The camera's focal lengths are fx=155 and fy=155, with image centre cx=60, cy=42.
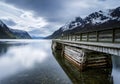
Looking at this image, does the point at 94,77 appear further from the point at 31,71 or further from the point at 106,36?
the point at 31,71

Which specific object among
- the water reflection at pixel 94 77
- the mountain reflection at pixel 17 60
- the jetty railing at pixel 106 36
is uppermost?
the jetty railing at pixel 106 36

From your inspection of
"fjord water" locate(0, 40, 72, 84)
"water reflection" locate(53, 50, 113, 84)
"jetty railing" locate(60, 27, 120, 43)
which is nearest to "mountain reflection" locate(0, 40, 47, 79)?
"fjord water" locate(0, 40, 72, 84)

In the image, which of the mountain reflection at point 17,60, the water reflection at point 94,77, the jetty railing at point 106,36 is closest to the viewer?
the jetty railing at point 106,36

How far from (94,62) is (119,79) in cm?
320

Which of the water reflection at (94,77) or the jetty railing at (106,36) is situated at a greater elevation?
the jetty railing at (106,36)

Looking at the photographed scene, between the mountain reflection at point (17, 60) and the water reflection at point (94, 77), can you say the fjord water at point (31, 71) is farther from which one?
the water reflection at point (94, 77)

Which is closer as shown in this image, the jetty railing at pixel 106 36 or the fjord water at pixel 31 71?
the jetty railing at pixel 106 36

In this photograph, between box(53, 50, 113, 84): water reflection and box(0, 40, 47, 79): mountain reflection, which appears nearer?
box(53, 50, 113, 84): water reflection

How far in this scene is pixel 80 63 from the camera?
54.7 feet

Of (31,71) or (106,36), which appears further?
(31,71)

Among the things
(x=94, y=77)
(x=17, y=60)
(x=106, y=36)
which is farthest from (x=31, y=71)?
(x=17, y=60)

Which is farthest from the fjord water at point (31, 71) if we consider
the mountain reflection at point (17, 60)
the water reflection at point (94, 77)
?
the water reflection at point (94, 77)

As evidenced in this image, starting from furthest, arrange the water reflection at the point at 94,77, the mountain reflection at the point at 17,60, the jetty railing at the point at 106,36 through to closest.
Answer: the mountain reflection at the point at 17,60, the water reflection at the point at 94,77, the jetty railing at the point at 106,36

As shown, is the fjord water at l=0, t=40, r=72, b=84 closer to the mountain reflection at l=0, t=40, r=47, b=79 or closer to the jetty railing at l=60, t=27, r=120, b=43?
the mountain reflection at l=0, t=40, r=47, b=79
